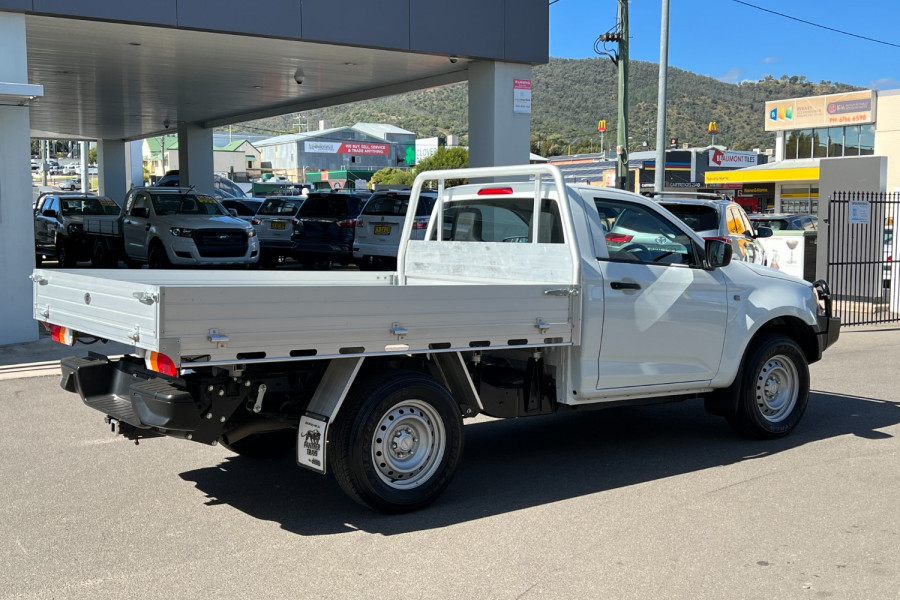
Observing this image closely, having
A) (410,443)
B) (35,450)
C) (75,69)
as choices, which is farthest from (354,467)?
(75,69)

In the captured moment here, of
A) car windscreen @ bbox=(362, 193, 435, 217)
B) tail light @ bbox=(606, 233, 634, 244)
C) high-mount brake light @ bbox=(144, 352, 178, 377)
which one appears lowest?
high-mount brake light @ bbox=(144, 352, 178, 377)

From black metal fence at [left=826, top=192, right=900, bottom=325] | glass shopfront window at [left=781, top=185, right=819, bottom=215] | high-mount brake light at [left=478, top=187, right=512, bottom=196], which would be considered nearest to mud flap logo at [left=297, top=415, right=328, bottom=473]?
high-mount brake light at [left=478, top=187, right=512, bottom=196]

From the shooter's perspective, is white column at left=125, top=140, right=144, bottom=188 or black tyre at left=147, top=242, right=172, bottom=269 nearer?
black tyre at left=147, top=242, right=172, bottom=269

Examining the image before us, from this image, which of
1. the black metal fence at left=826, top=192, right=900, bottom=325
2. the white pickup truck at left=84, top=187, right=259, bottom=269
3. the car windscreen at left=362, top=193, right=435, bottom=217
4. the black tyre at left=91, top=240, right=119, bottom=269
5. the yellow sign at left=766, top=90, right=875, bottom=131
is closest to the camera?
the black metal fence at left=826, top=192, right=900, bottom=325

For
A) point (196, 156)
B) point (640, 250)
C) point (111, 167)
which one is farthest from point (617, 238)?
point (111, 167)

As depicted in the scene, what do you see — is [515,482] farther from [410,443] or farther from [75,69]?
[75,69]

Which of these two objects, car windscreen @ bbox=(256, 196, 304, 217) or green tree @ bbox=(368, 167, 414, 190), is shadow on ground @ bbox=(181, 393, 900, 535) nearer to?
car windscreen @ bbox=(256, 196, 304, 217)

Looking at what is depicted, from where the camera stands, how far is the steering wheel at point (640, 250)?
689 centimetres

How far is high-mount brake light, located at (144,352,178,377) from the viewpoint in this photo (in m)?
4.77

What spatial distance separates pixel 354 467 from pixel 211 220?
14294 millimetres

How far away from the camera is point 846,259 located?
17.2 metres

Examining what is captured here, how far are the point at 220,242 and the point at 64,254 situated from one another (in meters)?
5.72

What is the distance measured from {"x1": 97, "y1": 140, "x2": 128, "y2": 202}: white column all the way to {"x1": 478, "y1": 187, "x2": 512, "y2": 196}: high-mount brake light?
3263 cm

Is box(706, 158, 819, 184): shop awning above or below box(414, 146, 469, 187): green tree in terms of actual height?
below
